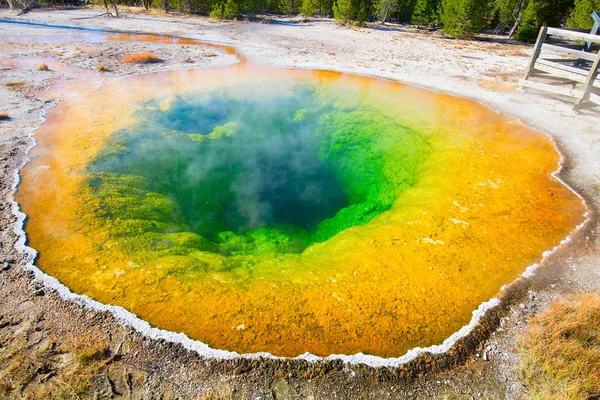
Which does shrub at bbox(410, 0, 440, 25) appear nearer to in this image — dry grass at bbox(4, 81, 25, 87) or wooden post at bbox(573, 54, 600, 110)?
wooden post at bbox(573, 54, 600, 110)

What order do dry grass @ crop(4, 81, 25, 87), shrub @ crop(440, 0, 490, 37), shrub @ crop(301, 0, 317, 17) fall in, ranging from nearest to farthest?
dry grass @ crop(4, 81, 25, 87) < shrub @ crop(440, 0, 490, 37) < shrub @ crop(301, 0, 317, 17)

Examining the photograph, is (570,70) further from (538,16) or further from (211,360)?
(538,16)

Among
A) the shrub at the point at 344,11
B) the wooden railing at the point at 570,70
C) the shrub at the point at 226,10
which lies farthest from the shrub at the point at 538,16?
the shrub at the point at 226,10

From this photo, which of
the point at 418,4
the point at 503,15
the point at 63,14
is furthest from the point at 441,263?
the point at 63,14

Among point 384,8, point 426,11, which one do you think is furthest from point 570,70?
point 384,8

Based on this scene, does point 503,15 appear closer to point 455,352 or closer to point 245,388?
point 455,352

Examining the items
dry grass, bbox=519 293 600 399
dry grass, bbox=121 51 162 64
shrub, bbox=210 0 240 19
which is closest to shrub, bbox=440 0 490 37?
shrub, bbox=210 0 240 19

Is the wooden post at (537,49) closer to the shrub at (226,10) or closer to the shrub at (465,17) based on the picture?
the shrub at (465,17)

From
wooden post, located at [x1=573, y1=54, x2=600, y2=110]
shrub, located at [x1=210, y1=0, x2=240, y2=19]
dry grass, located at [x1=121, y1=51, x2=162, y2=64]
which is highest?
shrub, located at [x1=210, y1=0, x2=240, y2=19]
